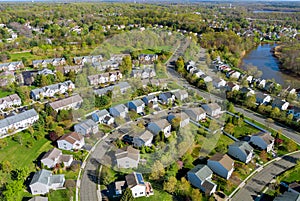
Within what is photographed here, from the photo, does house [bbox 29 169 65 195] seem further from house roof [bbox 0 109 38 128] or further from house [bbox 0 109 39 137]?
house roof [bbox 0 109 38 128]

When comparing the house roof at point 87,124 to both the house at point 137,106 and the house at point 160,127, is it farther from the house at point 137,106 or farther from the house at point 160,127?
the house at point 160,127

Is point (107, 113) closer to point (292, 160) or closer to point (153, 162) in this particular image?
point (153, 162)

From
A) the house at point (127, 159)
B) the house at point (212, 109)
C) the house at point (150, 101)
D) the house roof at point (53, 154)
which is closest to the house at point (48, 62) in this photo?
the house at point (150, 101)

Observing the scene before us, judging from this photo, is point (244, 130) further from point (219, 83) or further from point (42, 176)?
point (42, 176)

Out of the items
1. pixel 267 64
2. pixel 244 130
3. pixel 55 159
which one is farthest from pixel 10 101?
pixel 267 64

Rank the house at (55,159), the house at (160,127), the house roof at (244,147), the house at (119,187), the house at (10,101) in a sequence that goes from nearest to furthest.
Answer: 1. the house at (119,187)
2. the house at (55,159)
3. the house roof at (244,147)
4. the house at (160,127)
5. the house at (10,101)

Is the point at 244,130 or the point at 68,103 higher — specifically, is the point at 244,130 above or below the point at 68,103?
below

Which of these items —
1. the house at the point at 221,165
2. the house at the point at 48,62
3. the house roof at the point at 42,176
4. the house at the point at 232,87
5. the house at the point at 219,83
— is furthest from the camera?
the house at the point at 48,62
